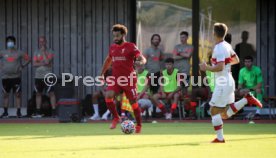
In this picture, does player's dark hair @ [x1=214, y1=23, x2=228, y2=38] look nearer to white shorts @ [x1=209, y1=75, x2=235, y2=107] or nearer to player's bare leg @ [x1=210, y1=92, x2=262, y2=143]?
white shorts @ [x1=209, y1=75, x2=235, y2=107]

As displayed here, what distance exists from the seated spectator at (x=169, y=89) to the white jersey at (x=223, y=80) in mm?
8603

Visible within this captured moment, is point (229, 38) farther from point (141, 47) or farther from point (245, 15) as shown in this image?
point (141, 47)

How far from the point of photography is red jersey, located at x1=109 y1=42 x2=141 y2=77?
55.4ft

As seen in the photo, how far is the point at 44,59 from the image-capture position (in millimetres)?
23766

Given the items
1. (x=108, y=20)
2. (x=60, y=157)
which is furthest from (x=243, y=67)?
(x=60, y=157)

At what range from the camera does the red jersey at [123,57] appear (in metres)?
16.9

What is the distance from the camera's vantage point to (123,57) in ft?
55.5

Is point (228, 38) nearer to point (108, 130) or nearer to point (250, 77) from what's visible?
point (250, 77)

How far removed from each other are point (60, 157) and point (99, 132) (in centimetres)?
566

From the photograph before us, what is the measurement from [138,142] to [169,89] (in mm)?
8820

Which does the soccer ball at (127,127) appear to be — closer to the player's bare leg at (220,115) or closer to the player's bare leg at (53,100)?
the player's bare leg at (220,115)

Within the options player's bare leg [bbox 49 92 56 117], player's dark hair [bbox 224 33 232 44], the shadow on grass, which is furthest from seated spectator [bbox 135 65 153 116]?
player's bare leg [bbox 49 92 56 117]

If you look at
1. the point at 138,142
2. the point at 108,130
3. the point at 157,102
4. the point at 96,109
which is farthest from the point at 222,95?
the point at 96,109

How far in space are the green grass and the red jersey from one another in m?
1.26
